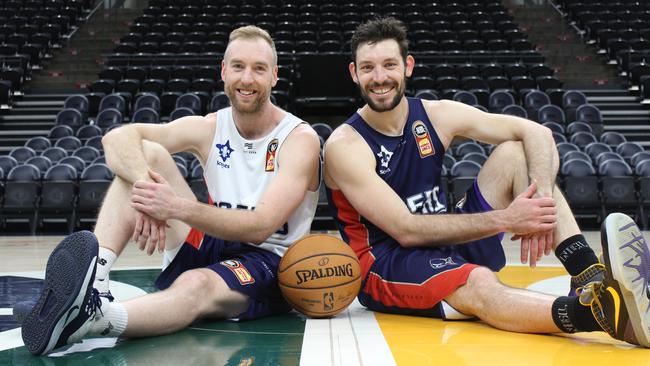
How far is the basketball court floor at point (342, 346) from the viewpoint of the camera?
237cm

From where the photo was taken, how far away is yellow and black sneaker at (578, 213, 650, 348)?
7.60ft

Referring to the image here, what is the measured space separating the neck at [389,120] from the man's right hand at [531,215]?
26.8 inches

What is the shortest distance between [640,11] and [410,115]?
47.2 feet

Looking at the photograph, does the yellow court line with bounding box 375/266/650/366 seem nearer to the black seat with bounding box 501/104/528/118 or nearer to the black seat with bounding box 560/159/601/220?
the black seat with bounding box 560/159/601/220

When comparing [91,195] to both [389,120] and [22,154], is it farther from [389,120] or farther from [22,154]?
[389,120]

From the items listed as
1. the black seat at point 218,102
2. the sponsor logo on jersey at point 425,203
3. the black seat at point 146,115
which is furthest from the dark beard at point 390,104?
the black seat at point 218,102

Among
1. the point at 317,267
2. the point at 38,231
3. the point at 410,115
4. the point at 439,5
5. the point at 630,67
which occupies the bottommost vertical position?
the point at 38,231

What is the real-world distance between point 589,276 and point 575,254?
0.11 meters

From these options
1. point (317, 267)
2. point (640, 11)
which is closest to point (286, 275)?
point (317, 267)

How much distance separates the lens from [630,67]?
42.8 ft

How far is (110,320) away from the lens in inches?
99.5

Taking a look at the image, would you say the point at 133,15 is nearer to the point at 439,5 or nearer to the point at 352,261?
the point at 439,5

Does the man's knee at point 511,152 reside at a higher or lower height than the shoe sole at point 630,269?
higher

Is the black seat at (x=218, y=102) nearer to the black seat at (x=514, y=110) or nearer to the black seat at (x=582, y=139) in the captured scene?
the black seat at (x=514, y=110)
